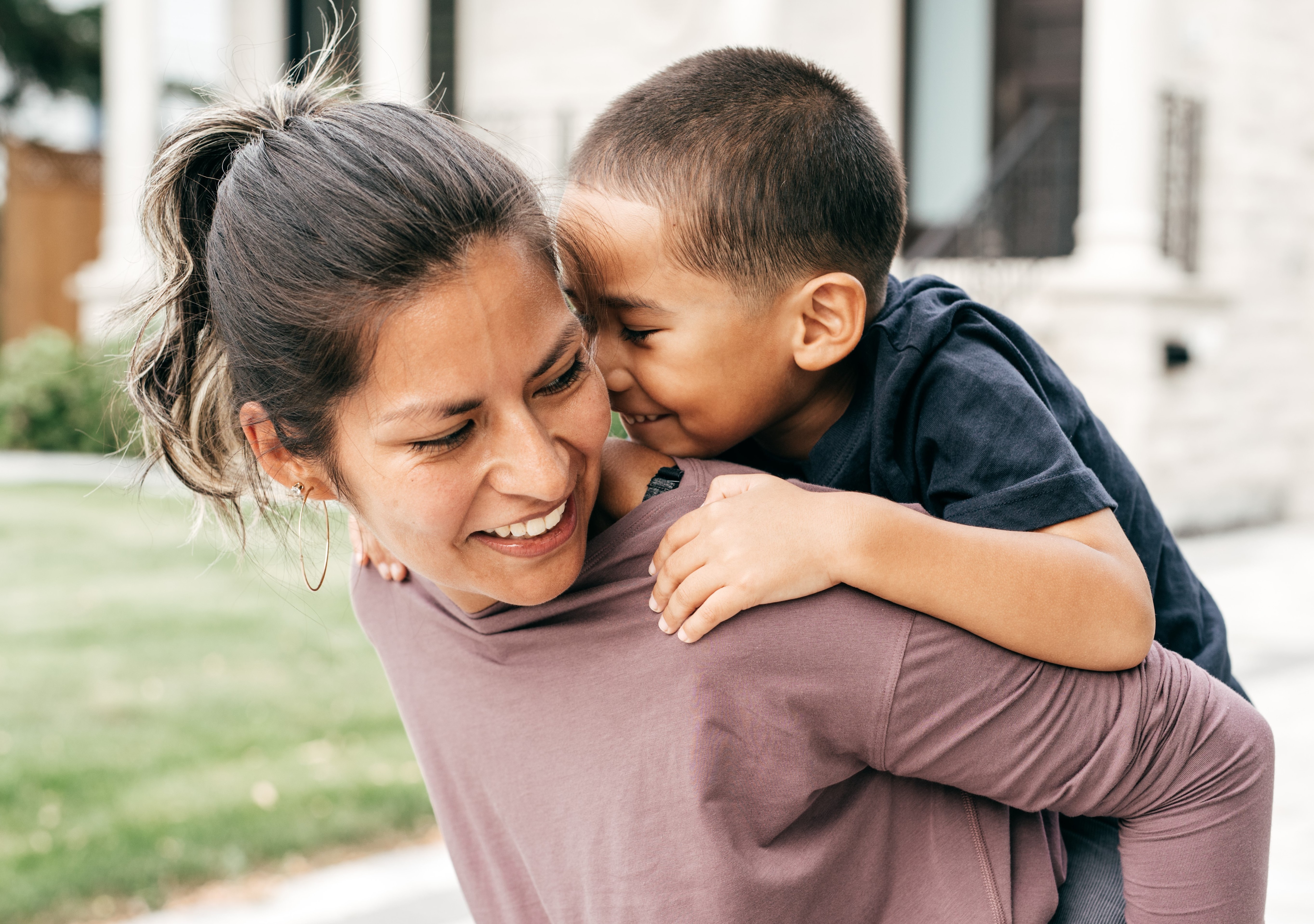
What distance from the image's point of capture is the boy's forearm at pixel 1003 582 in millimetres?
1412

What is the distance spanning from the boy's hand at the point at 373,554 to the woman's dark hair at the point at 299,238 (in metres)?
0.26

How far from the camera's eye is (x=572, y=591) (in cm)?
154

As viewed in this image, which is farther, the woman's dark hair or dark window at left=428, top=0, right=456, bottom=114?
dark window at left=428, top=0, right=456, bottom=114

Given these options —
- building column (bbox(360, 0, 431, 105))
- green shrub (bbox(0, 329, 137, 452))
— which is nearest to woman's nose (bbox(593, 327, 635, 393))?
building column (bbox(360, 0, 431, 105))

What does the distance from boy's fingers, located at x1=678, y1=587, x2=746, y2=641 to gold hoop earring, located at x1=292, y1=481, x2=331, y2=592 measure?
1.85 feet

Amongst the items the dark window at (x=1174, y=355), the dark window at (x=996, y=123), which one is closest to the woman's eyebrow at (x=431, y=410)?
the dark window at (x=996, y=123)

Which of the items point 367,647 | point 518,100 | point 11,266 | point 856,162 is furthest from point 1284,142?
point 11,266

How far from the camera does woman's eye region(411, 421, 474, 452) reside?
1.43m

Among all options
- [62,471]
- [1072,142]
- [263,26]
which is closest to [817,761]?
[1072,142]

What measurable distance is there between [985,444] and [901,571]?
0.36 metres

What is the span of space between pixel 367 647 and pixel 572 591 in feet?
18.4

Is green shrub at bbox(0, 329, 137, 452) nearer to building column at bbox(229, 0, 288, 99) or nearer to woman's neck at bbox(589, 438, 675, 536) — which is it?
building column at bbox(229, 0, 288, 99)

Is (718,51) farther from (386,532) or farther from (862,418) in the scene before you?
(386,532)

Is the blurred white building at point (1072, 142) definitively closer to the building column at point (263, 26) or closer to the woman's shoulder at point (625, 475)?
the building column at point (263, 26)
